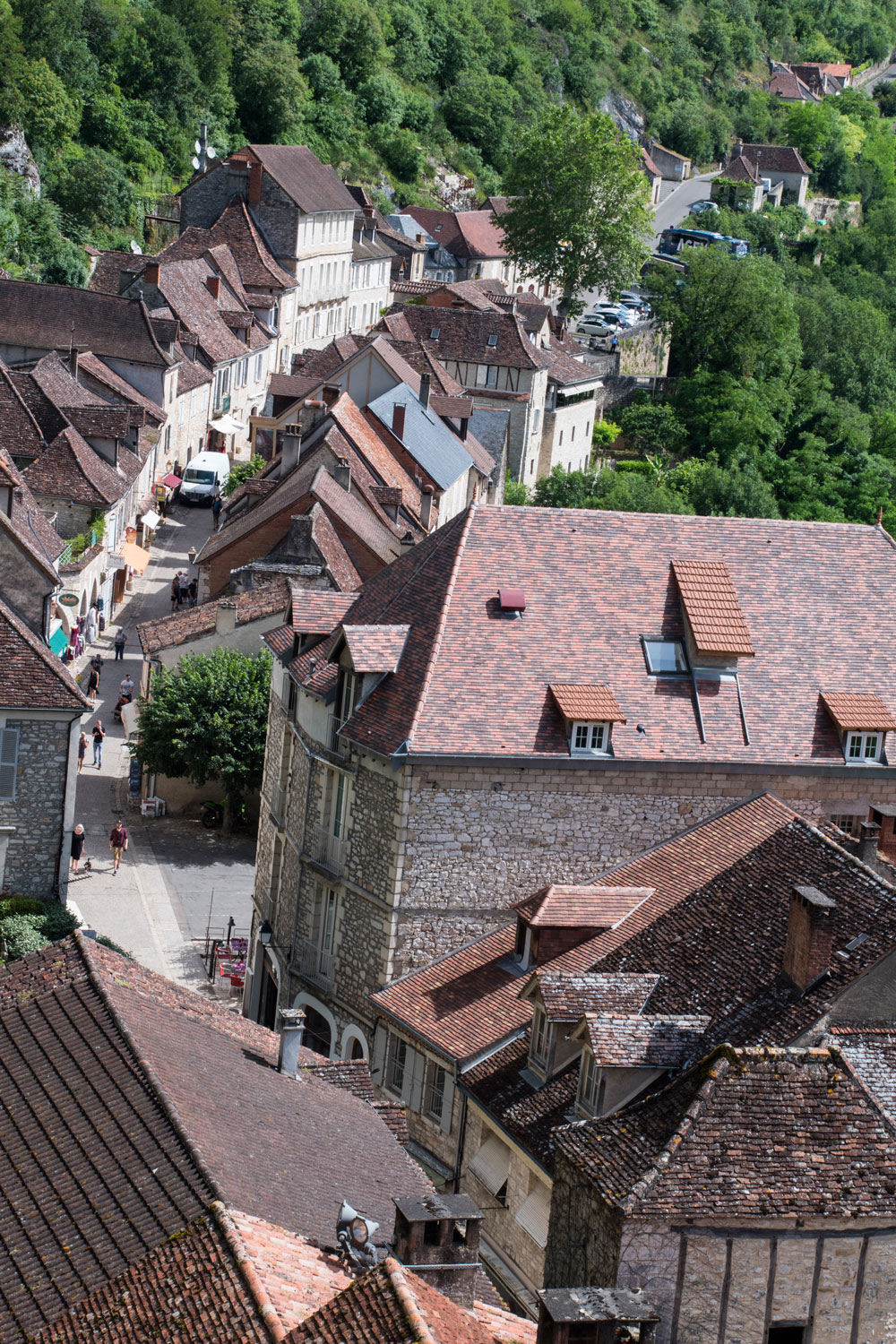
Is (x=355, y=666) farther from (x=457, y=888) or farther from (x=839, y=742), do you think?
(x=839, y=742)

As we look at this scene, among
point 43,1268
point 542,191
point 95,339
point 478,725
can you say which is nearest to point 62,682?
point 478,725

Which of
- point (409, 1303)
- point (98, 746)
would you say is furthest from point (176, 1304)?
point (98, 746)

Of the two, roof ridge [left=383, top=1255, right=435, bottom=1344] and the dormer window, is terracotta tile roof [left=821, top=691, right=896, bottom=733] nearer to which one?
the dormer window

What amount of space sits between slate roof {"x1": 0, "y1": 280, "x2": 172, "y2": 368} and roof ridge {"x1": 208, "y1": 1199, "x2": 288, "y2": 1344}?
5166 centimetres

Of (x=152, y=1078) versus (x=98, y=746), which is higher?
(x=152, y=1078)

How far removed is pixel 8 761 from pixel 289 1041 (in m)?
9.40

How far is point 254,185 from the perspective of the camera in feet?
285

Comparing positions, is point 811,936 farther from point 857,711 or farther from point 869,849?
point 857,711

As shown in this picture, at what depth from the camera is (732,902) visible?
24719mm

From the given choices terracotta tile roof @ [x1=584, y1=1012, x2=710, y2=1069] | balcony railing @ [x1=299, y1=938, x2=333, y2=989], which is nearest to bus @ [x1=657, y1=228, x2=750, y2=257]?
balcony railing @ [x1=299, y1=938, x2=333, y2=989]

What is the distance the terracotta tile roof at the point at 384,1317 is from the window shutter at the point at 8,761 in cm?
1560

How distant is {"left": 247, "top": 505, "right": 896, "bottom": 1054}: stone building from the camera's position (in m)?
28.6

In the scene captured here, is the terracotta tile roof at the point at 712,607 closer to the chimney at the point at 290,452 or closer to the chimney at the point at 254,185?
the chimney at the point at 290,452

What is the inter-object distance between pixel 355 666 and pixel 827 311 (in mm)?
82319
